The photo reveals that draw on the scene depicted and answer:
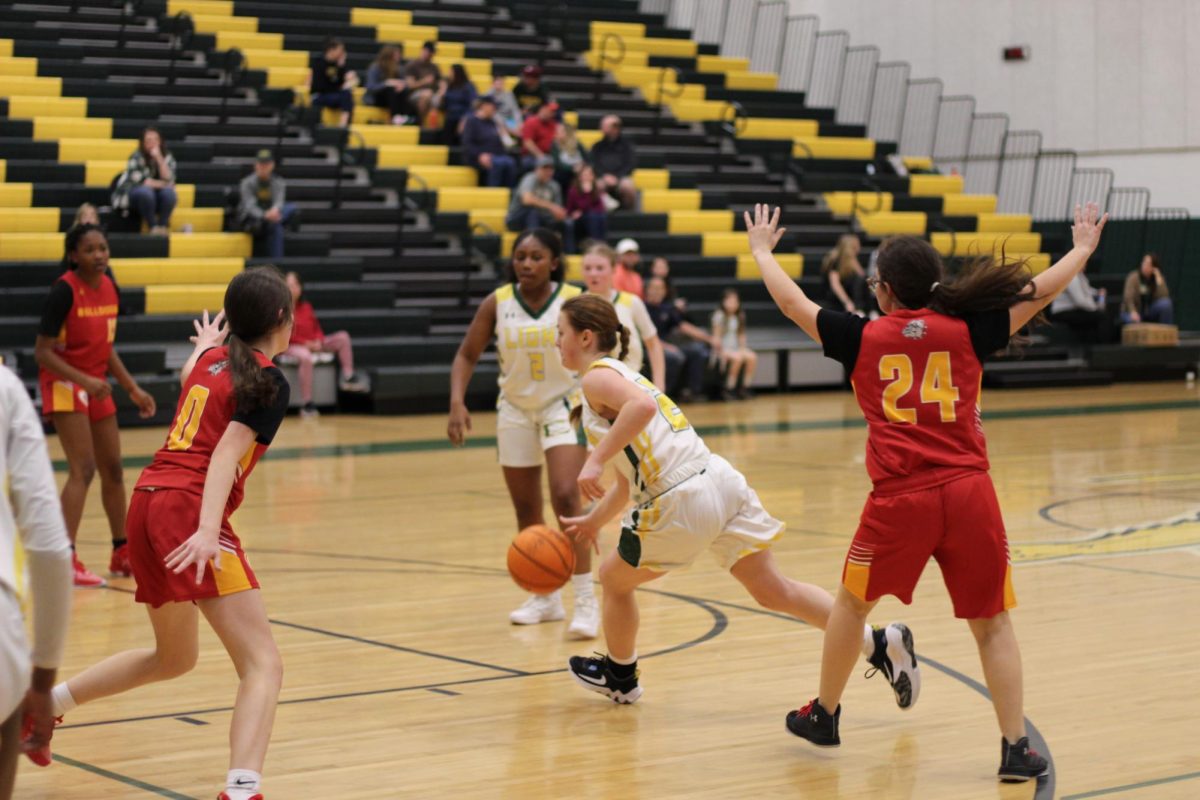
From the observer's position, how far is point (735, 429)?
1472cm

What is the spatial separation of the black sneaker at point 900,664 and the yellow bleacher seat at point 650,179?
54.6 feet

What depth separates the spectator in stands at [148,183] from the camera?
16.5 metres

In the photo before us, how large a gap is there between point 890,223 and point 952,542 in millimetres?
18316

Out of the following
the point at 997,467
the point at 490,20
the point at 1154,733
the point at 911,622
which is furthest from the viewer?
the point at 490,20

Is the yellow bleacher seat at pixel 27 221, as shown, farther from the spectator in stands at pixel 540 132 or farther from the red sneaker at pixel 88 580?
the red sneaker at pixel 88 580

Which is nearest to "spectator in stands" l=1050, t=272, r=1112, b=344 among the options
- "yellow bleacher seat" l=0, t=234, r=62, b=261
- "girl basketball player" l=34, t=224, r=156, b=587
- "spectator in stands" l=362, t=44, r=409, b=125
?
"spectator in stands" l=362, t=44, r=409, b=125

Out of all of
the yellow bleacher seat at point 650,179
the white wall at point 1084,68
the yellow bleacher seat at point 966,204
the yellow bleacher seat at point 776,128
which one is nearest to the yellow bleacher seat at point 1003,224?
the yellow bleacher seat at point 966,204

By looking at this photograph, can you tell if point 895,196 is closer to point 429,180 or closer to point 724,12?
point 724,12

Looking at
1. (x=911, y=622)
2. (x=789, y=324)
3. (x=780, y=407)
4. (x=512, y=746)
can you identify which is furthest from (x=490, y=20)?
(x=512, y=746)

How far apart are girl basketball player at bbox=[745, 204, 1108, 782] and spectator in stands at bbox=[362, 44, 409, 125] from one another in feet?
54.6

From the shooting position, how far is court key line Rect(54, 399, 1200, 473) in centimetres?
1308

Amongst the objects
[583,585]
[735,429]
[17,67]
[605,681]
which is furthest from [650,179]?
[605,681]

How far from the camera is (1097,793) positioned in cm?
436

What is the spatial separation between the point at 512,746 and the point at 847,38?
22406 millimetres
